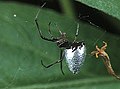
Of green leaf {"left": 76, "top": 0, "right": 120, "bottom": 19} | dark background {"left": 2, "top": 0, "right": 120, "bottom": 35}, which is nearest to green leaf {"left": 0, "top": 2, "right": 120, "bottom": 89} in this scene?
dark background {"left": 2, "top": 0, "right": 120, "bottom": 35}

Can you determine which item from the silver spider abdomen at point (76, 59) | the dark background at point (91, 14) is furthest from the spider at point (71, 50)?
the dark background at point (91, 14)

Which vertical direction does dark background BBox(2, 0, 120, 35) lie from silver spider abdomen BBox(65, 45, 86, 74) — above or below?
above

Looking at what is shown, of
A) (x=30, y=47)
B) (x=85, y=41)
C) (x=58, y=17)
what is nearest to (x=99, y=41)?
(x=85, y=41)

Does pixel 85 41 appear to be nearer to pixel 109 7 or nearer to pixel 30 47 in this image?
pixel 30 47

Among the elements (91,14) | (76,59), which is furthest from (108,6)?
(91,14)

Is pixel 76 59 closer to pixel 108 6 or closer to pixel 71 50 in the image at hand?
pixel 71 50

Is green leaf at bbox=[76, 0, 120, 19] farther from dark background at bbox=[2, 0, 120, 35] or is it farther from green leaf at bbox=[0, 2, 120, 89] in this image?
dark background at bbox=[2, 0, 120, 35]
